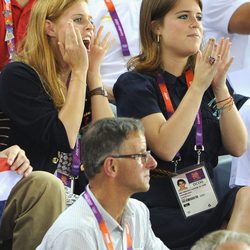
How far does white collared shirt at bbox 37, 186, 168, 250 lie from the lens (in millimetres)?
2633

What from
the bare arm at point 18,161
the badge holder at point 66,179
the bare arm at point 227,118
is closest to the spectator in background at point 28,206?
the bare arm at point 18,161

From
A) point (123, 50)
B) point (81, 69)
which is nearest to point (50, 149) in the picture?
point (81, 69)

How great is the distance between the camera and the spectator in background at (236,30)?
439cm

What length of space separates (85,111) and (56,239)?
1.27 meters

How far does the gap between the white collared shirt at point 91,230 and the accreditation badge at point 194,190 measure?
1.87 ft

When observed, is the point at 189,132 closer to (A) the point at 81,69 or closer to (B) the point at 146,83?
(B) the point at 146,83

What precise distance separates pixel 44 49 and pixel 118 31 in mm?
1003

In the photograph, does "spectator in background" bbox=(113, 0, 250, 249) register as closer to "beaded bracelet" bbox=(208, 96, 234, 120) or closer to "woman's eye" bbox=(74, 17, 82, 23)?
"beaded bracelet" bbox=(208, 96, 234, 120)

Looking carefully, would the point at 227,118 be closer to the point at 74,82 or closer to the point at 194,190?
the point at 194,190

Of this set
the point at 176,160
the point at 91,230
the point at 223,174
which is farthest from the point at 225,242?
the point at 223,174

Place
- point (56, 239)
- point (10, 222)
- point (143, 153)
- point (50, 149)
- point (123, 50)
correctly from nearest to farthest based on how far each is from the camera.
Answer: point (56, 239) → point (143, 153) → point (10, 222) → point (50, 149) → point (123, 50)

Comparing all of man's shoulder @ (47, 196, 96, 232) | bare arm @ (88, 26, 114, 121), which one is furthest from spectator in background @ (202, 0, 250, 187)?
man's shoulder @ (47, 196, 96, 232)

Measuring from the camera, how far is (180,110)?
3535mm

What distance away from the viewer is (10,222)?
10.5 feet
